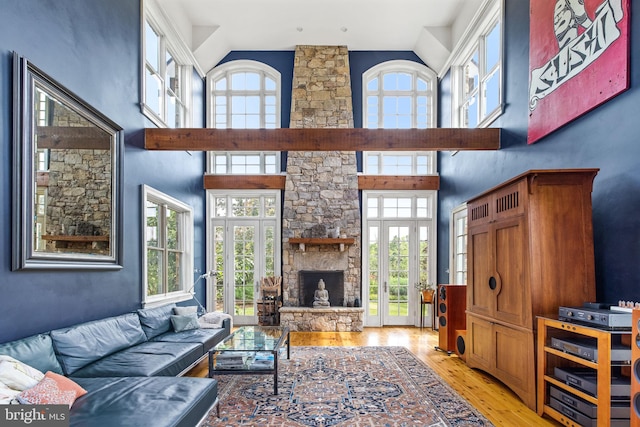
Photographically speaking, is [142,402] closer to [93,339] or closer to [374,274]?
[93,339]

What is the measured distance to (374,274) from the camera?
802cm

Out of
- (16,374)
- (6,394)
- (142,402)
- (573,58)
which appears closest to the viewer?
(6,394)

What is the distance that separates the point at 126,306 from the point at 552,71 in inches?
204

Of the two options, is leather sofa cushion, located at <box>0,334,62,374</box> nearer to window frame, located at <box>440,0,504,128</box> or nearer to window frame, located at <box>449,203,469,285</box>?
window frame, located at <box>440,0,504,128</box>

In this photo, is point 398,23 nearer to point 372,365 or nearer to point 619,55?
point 619,55

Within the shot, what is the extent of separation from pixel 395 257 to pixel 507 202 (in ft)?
14.1

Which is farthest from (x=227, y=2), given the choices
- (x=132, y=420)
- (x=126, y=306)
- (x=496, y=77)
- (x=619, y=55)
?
(x=132, y=420)

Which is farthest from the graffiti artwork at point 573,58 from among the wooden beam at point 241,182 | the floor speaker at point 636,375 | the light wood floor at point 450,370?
the wooden beam at point 241,182

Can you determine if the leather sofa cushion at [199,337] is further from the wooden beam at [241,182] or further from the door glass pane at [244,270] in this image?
the wooden beam at [241,182]

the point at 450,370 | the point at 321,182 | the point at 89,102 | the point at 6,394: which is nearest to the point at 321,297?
the point at 321,182

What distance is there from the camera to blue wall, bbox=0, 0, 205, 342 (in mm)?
2826

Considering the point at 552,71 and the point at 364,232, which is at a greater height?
the point at 552,71

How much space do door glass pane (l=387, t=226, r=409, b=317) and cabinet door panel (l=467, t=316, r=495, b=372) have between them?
3119 millimetres

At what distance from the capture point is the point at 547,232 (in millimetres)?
3391
